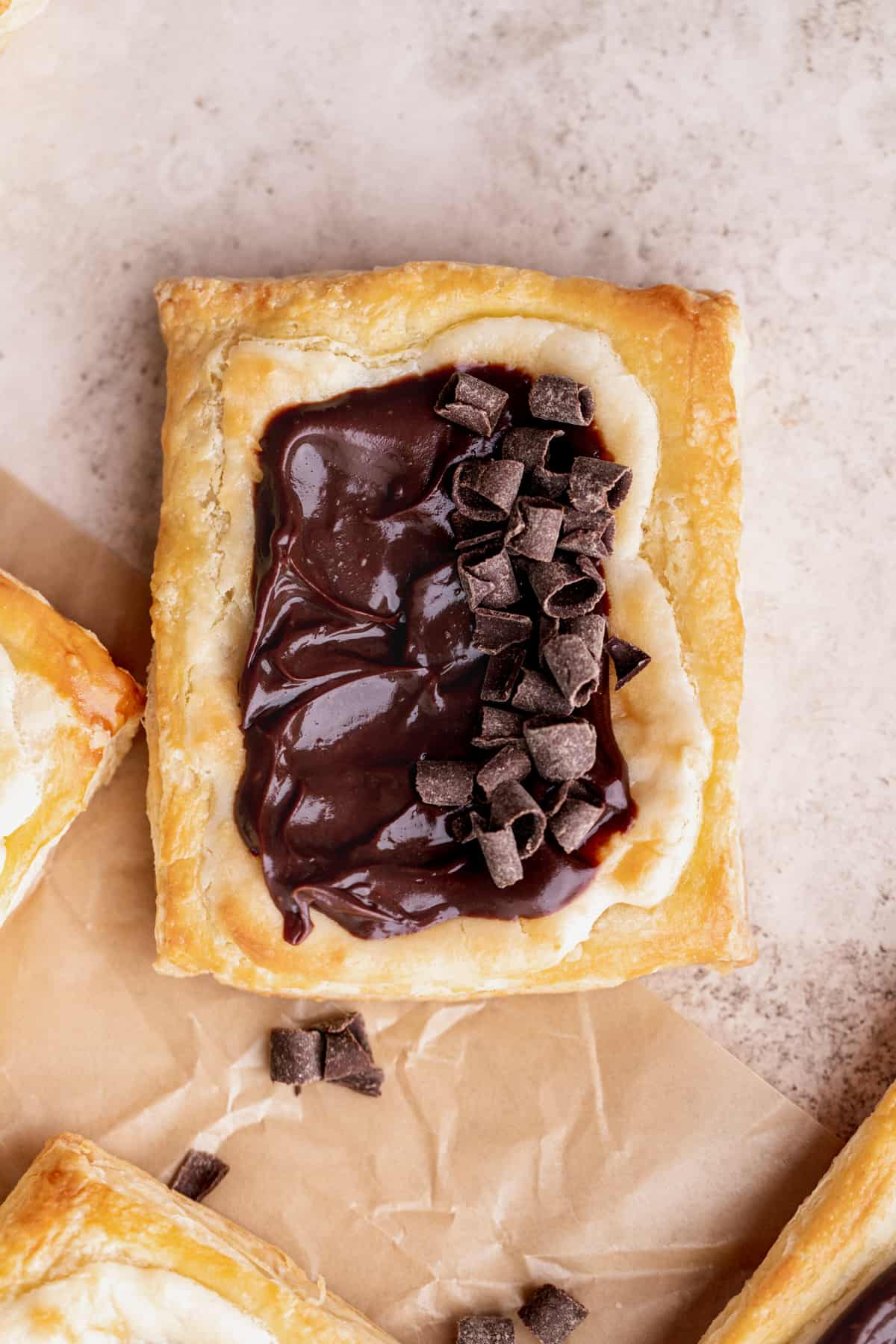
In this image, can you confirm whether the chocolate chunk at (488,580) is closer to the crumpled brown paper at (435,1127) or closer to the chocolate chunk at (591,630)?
the chocolate chunk at (591,630)

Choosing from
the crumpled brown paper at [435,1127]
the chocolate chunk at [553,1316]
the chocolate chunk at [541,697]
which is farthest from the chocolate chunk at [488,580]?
the chocolate chunk at [553,1316]

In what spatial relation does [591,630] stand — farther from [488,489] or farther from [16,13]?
[16,13]

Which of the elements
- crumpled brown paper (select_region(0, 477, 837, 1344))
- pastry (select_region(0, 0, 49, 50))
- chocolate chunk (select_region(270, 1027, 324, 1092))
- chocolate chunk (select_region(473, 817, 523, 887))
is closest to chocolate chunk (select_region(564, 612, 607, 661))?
chocolate chunk (select_region(473, 817, 523, 887))

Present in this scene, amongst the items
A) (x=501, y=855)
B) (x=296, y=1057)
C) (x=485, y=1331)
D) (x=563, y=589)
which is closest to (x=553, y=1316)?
(x=485, y=1331)

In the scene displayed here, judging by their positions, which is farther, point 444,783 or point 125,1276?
point 125,1276

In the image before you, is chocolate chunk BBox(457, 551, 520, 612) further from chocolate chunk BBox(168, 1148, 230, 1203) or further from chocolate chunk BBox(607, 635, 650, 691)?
chocolate chunk BBox(168, 1148, 230, 1203)
